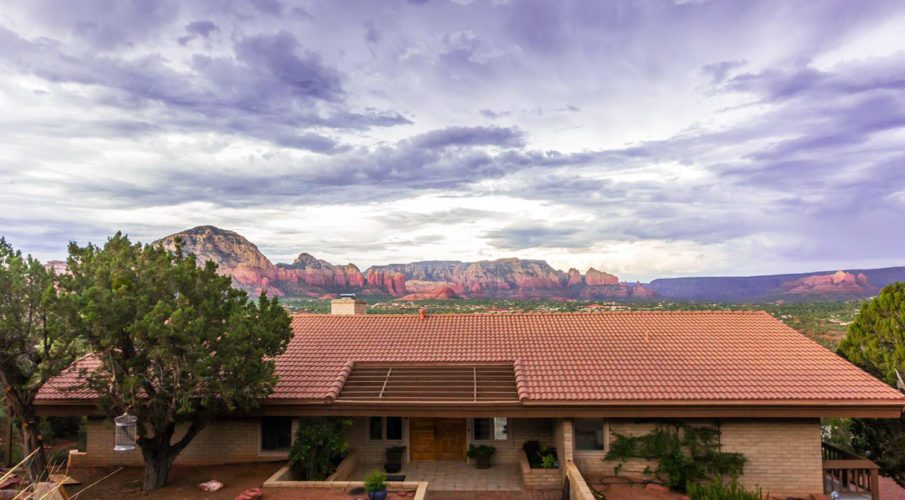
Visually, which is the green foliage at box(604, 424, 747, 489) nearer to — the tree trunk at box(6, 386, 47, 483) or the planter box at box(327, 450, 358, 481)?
the planter box at box(327, 450, 358, 481)

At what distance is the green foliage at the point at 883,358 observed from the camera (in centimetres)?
1648

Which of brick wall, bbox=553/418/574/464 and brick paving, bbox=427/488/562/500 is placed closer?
brick paving, bbox=427/488/562/500

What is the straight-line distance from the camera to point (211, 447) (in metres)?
16.4

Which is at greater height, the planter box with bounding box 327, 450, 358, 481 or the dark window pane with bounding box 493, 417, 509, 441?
the dark window pane with bounding box 493, 417, 509, 441

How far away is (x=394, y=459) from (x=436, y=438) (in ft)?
4.75

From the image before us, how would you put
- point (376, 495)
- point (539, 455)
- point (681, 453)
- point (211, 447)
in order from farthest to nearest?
1. point (211, 447)
2. point (539, 455)
3. point (681, 453)
4. point (376, 495)

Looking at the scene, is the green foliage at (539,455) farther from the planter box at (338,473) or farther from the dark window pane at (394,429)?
the planter box at (338,473)

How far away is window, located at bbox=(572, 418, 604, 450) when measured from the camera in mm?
15369

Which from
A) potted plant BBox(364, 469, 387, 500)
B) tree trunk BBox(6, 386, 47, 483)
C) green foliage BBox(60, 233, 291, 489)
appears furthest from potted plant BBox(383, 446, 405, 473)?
tree trunk BBox(6, 386, 47, 483)

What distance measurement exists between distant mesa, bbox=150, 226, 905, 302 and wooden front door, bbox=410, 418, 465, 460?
227ft

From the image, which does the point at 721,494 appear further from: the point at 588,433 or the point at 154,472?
the point at 154,472

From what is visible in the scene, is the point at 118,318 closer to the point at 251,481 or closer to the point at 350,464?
the point at 251,481

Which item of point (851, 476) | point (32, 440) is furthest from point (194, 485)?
point (851, 476)

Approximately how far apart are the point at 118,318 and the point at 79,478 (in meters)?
6.06
